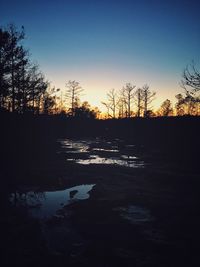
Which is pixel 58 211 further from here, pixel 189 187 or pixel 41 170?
pixel 41 170

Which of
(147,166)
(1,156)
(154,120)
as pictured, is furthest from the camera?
(154,120)

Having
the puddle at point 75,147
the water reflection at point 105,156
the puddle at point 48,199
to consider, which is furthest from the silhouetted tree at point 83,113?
the puddle at point 48,199

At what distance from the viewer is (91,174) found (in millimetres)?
14016

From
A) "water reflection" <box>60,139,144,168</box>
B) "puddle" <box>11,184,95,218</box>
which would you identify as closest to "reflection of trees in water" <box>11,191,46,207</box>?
"puddle" <box>11,184,95,218</box>

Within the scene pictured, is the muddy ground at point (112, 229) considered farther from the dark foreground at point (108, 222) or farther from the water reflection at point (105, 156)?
the water reflection at point (105, 156)

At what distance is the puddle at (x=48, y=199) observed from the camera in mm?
7977

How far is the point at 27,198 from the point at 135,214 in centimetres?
396

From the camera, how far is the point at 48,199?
937cm

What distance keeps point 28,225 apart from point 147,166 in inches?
438

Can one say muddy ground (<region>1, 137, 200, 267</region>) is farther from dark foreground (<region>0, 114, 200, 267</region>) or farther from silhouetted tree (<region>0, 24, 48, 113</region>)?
silhouetted tree (<region>0, 24, 48, 113</region>)

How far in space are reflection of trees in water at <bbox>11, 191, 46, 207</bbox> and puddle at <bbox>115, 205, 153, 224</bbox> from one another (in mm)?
2793

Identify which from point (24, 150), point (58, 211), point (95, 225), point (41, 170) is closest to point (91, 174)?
point (41, 170)

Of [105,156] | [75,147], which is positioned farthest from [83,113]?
[105,156]

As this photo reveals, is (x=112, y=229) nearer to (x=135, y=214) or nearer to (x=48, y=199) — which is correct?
(x=135, y=214)
